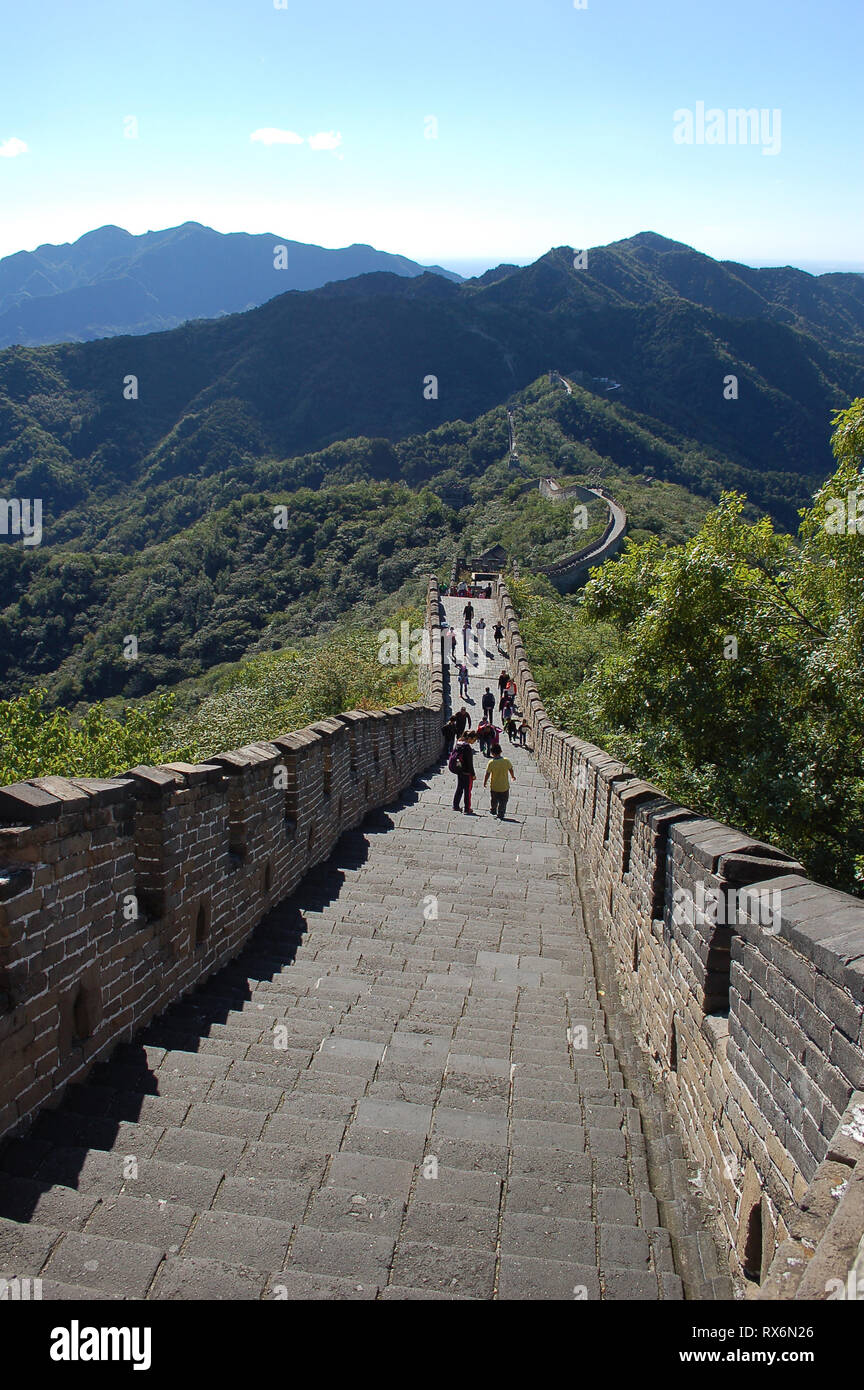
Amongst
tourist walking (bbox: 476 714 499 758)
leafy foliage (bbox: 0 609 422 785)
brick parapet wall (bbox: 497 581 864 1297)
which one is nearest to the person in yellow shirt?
tourist walking (bbox: 476 714 499 758)

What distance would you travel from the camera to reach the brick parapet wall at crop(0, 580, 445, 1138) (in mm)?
3352

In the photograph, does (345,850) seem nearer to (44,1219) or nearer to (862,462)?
(862,462)

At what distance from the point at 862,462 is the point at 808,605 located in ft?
4.84

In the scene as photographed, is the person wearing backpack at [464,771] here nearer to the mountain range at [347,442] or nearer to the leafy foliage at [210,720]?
the leafy foliage at [210,720]

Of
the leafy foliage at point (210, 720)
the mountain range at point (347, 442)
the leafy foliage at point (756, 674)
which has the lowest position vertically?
the leafy foliage at point (210, 720)

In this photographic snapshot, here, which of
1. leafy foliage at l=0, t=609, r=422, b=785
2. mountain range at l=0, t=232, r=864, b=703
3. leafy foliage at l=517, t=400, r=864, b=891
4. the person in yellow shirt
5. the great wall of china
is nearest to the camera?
the great wall of china

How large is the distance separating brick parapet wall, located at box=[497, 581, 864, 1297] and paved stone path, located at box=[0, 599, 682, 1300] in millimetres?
287

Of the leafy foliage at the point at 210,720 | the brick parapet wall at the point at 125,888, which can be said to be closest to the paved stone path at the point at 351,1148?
the brick parapet wall at the point at 125,888

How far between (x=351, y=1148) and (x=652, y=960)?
2181 mm

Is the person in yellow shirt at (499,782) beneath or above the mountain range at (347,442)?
beneath

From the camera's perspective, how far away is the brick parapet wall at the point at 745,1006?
8.69ft

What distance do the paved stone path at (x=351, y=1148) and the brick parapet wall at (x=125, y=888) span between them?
178mm

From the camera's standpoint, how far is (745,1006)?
3.37 metres

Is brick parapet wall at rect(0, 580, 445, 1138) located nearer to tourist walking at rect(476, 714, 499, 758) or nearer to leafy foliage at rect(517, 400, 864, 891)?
leafy foliage at rect(517, 400, 864, 891)
